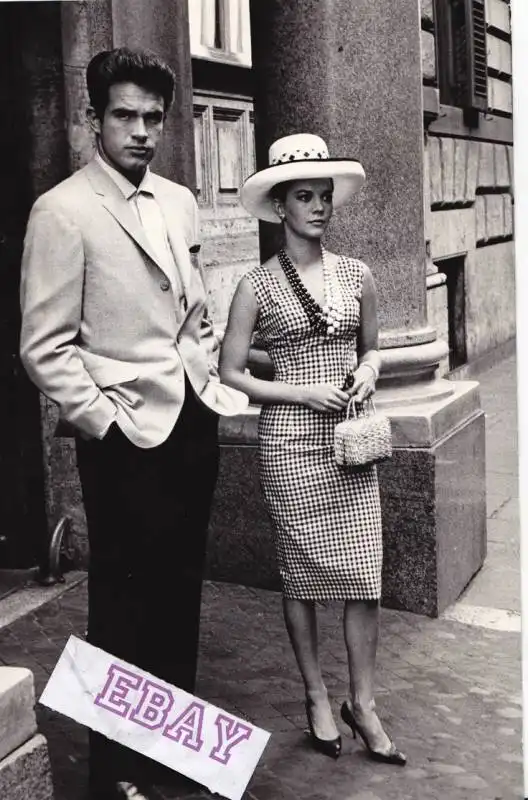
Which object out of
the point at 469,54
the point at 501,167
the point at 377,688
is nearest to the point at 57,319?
the point at 377,688

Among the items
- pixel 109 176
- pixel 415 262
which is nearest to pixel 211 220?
pixel 415 262

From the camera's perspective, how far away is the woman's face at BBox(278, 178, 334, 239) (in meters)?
3.85

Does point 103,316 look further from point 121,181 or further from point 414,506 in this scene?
point 414,506

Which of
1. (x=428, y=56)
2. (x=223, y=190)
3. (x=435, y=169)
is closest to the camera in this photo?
(x=223, y=190)

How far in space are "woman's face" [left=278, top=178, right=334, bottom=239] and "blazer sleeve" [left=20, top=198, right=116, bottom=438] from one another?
0.81 m

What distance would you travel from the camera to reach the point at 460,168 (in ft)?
36.9

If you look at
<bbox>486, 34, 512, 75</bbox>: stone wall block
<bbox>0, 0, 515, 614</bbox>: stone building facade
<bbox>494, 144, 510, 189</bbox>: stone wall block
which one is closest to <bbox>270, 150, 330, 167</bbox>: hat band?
<bbox>0, 0, 515, 614</bbox>: stone building facade

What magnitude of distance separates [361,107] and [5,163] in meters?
1.59

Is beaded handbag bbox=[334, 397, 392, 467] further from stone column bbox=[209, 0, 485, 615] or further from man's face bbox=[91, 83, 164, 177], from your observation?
stone column bbox=[209, 0, 485, 615]

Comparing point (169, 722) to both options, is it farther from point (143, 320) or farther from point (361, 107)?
point (361, 107)

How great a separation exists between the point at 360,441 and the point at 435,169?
7309 millimetres

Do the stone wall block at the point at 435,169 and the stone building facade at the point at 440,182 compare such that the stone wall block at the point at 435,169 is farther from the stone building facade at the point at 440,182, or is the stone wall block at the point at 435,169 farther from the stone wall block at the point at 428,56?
the stone wall block at the point at 428,56

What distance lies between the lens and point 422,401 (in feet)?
17.8

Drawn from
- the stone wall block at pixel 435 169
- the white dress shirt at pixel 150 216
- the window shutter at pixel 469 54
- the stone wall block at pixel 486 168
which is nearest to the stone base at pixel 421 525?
the white dress shirt at pixel 150 216
